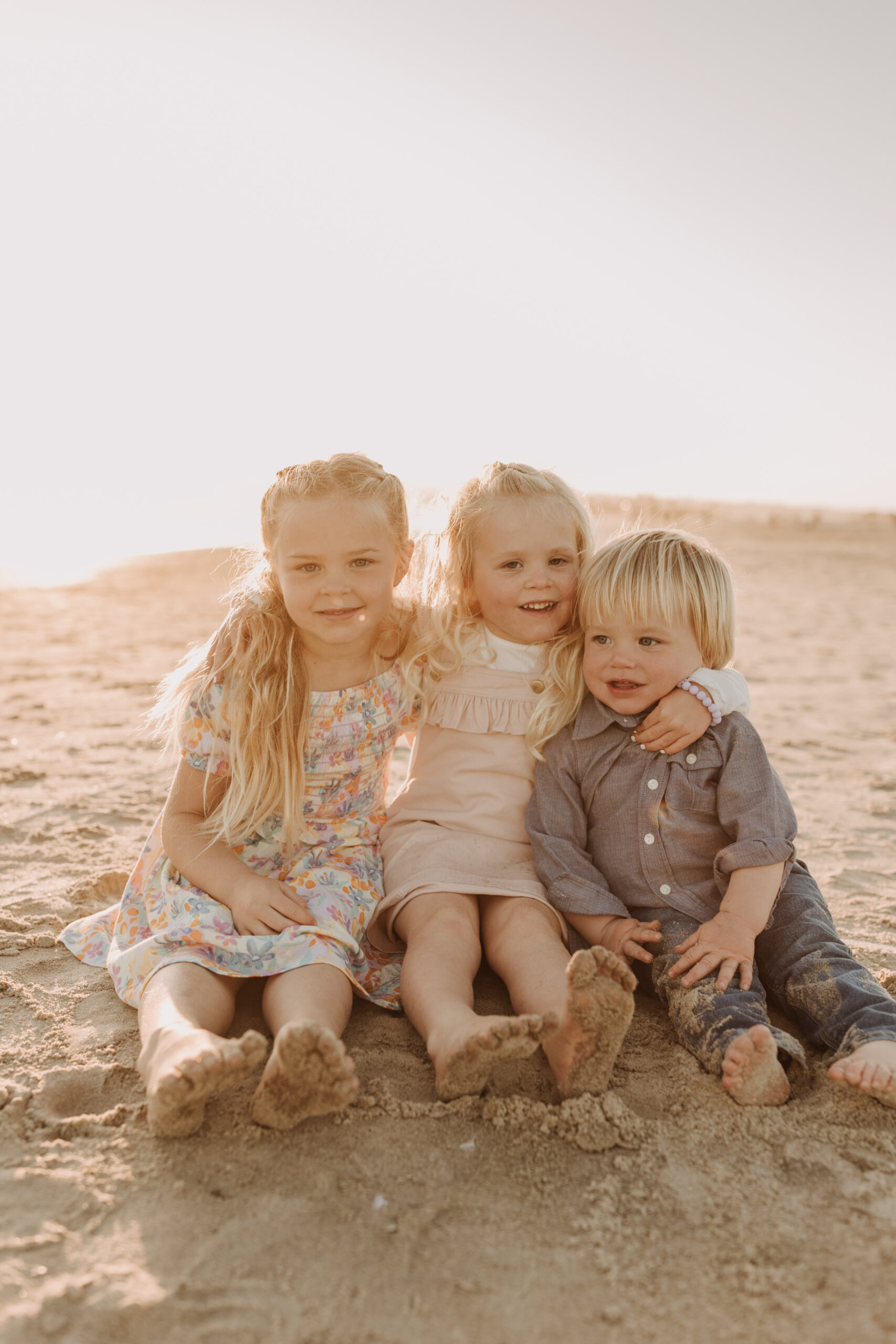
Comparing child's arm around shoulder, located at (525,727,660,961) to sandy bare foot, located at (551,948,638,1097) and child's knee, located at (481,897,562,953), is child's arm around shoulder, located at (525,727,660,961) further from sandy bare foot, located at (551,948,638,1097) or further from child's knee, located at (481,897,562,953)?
sandy bare foot, located at (551,948,638,1097)

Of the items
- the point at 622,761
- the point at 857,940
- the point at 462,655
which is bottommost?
the point at 857,940

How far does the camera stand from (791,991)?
238 centimetres

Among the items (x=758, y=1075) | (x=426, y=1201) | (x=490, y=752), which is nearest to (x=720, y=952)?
(x=758, y=1075)

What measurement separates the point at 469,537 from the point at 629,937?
1.26 m

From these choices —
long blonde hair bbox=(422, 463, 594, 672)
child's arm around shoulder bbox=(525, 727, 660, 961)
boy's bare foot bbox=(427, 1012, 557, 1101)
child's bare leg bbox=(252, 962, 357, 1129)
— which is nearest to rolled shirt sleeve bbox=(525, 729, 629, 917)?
child's arm around shoulder bbox=(525, 727, 660, 961)

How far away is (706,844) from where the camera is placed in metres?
2.56

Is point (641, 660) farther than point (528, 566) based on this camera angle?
No

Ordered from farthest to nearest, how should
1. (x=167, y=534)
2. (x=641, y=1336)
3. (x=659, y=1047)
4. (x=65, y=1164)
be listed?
(x=167, y=534) < (x=659, y=1047) < (x=65, y=1164) < (x=641, y=1336)

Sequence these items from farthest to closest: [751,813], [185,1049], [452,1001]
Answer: [751,813], [452,1001], [185,1049]

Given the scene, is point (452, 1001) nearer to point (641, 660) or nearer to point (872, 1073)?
point (872, 1073)

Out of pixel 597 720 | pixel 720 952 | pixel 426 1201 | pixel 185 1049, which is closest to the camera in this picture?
pixel 426 1201

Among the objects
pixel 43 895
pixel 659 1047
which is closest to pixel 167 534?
pixel 43 895

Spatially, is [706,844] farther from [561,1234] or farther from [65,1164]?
[65,1164]

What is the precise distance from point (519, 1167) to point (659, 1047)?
617mm
